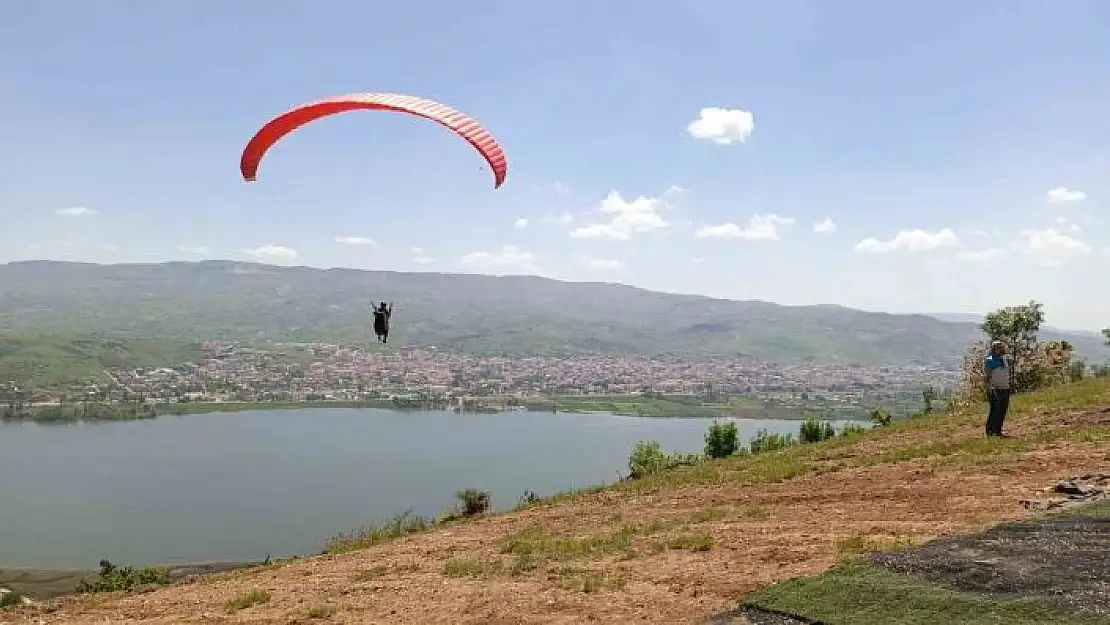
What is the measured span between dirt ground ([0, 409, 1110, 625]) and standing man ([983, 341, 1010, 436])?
2.88ft

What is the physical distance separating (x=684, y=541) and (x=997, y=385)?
378 inches

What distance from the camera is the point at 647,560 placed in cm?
1081

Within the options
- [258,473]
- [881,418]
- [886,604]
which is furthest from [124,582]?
[258,473]

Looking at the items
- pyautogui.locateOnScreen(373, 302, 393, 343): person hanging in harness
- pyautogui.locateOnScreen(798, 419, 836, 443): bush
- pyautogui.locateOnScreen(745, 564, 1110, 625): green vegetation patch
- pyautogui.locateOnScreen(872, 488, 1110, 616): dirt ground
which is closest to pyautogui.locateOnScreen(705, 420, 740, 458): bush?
pyautogui.locateOnScreen(798, 419, 836, 443): bush

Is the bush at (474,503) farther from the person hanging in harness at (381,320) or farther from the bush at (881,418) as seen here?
the bush at (881,418)

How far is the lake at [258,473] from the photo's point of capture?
76562mm

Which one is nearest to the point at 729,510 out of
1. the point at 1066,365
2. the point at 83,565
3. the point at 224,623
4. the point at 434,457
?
the point at 224,623

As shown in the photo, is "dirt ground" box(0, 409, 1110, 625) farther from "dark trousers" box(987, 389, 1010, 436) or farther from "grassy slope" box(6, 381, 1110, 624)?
"dark trousers" box(987, 389, 1010, 436)

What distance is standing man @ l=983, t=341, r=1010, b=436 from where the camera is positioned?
643 inches

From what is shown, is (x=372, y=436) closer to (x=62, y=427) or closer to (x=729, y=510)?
(x=62, y=427)

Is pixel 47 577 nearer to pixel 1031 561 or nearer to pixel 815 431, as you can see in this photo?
pixel 815 431

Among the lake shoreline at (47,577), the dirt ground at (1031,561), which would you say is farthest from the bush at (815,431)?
the lake shoreline at (47,577)

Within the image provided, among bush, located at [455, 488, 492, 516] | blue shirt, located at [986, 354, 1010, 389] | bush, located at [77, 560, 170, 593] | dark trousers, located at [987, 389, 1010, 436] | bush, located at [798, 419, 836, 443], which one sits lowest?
bush, located at [77, 560, 170, 593]

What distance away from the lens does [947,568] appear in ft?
24.5
